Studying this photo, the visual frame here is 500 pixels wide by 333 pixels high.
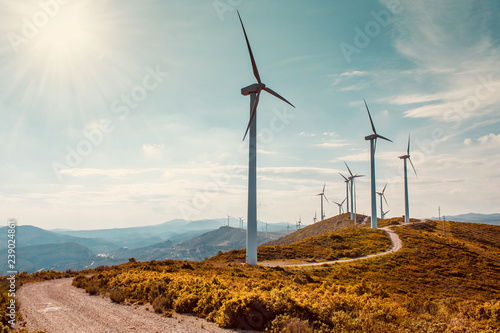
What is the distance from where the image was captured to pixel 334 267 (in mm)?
45719

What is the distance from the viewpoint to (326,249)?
67.5 meters

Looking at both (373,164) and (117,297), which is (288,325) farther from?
(373,164)

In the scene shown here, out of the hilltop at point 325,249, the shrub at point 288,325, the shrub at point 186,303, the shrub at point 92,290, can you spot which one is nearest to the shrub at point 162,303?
the shrub at point 186,303

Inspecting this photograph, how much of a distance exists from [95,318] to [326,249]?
5642cm

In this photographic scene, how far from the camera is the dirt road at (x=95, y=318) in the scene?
1639 centimetres

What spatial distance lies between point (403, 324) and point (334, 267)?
33.0m

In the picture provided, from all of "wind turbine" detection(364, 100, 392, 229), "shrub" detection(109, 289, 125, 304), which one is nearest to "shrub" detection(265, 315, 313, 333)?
"shrub" detection(109, 289, 125, 304)

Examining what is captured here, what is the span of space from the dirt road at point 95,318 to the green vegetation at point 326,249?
33.9 metres

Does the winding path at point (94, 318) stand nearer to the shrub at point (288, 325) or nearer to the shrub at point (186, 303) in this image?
Answer: the shrub at point (186, 303)

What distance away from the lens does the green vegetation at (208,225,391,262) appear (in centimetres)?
5991

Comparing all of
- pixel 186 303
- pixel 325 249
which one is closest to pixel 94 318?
pixel 186 303

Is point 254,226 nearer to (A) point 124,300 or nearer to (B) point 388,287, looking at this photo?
(B) point 388,287

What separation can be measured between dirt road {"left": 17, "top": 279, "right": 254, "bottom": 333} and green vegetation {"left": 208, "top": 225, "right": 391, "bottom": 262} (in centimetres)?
3392

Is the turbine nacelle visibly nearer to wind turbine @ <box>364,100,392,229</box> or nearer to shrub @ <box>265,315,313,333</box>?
shrub @ <box>265,315,313,333</box>
